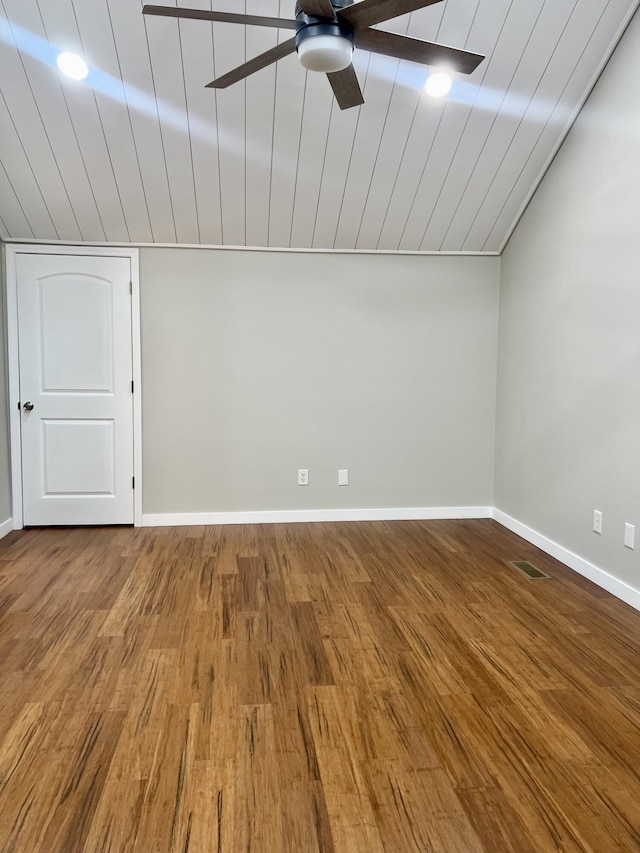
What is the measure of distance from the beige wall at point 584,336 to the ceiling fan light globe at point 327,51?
1833 mm

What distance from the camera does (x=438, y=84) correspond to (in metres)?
3.26

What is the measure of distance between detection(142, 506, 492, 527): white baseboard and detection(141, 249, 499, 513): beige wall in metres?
0.05

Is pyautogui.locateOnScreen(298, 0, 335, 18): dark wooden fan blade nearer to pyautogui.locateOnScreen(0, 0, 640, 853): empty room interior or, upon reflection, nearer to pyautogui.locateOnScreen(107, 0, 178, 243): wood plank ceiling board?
pyautogui.locateOnScreen(0, 0, 640, 853): empty room interior

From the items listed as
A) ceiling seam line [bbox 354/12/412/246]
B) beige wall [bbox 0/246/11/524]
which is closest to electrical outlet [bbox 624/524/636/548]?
ceiling seam line [bbox 354/12/412/246]

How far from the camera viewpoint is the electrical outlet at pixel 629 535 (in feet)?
9.82

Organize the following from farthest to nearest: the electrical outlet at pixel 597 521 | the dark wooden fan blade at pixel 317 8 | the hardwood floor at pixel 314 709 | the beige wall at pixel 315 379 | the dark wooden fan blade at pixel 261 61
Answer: the beige wall at pixel 315 379, the electrical outlet at pixel 597 521, the dark wooden fan blade at pixel 261 61, the dark wooden fan blade at pixel 317 8, the hardwood floor at pixel 314 709

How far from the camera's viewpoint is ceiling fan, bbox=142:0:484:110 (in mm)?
1800

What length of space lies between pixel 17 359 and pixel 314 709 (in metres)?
3.38

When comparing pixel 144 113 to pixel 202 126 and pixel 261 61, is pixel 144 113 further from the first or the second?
pixel 261 61

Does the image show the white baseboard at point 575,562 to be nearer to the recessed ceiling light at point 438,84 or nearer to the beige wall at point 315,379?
the beige wall at point 315,379

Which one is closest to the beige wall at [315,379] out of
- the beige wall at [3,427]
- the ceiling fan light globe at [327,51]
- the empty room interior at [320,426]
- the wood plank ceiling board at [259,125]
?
the empty room interior at [320,426]

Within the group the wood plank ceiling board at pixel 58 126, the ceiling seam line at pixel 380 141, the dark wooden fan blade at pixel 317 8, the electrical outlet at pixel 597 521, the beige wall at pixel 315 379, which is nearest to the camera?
the dark wooden fan blade at pixel 317 8

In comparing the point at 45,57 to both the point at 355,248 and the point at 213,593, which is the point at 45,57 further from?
the point at 213,593

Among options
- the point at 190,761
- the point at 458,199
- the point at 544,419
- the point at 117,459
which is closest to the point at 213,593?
the point at 190,761
